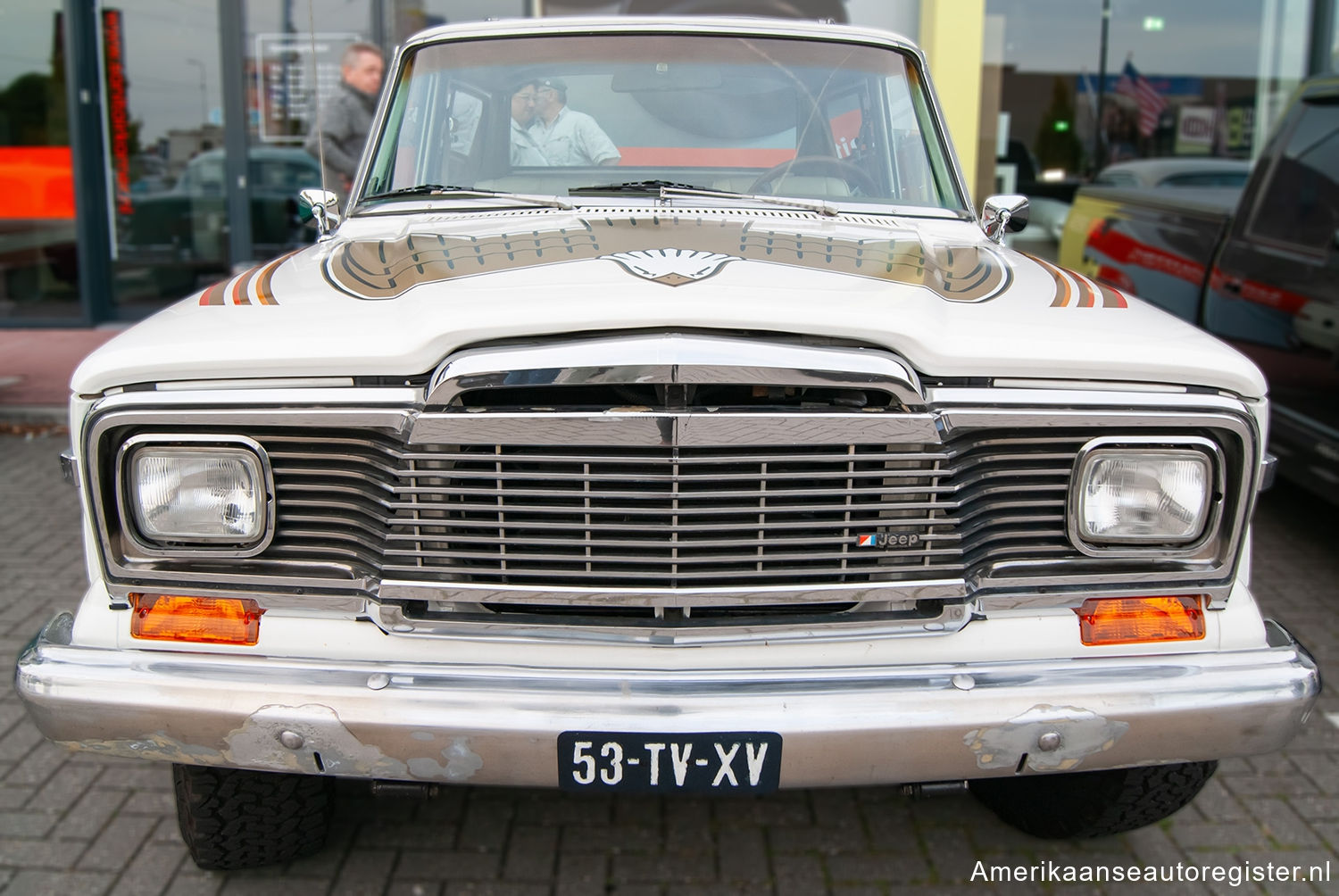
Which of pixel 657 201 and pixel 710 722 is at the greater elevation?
pixel 657 201

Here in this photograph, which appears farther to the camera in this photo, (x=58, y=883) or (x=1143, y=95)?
(x=1143, y=95)

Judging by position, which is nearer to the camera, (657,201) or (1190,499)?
(1190,499)

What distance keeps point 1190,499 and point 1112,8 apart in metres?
8.63

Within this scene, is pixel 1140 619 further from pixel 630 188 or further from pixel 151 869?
pixel 151 869

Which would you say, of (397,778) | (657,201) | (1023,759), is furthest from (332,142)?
(1023,759)

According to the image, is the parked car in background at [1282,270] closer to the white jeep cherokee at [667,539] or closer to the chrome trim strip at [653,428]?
the white jeep cherokee at [667,539]

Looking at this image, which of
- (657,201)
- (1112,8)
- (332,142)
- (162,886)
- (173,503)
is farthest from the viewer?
(1112,8)

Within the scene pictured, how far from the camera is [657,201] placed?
288cm

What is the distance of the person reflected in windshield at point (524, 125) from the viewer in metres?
3.19

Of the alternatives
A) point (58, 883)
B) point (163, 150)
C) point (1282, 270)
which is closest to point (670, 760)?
point (58, 883)

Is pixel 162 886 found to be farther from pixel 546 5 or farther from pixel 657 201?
pixel 546 5

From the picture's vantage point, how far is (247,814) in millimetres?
2465

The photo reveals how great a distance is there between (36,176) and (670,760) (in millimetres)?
9708

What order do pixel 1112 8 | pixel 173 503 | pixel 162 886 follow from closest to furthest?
pixel 173 503, pixel 162 886, pixel 1112 8
